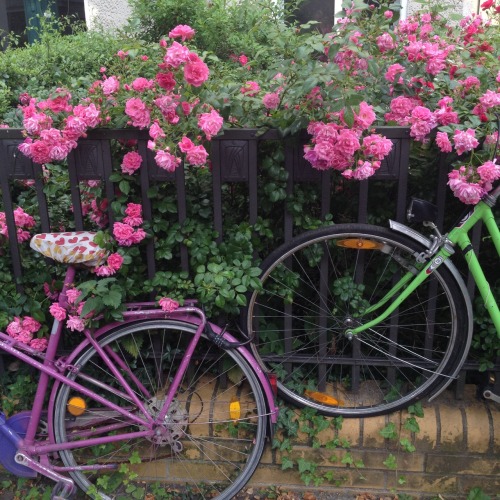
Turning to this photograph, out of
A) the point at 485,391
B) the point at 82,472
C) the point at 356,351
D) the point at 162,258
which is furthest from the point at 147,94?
the point at 485,391

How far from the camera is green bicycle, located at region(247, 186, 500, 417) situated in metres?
2.61

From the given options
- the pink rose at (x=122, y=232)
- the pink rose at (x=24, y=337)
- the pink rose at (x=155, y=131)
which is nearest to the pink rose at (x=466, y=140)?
the pink rose at (x=155, y=131)

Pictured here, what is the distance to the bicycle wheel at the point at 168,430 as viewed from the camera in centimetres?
279

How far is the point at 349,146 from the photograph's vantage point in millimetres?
2365

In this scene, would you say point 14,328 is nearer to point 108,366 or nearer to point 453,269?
point 108,366

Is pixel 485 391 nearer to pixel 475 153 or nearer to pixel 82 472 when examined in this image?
pixel 475 153

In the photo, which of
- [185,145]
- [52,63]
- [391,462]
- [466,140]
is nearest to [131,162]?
[185,145]

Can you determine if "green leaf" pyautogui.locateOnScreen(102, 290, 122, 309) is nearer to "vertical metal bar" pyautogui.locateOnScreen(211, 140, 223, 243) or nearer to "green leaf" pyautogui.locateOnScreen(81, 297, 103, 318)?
"green leaf" pyautogui.locateOnScreen(81, 297, 103, 318)

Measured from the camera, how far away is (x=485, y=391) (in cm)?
277

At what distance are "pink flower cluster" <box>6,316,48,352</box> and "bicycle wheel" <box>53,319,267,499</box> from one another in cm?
Answer: 23

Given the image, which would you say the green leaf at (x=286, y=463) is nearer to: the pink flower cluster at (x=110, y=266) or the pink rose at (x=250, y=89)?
the pink flower cluster at (x=110, y=266)

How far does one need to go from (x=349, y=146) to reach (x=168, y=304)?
101 centimetres

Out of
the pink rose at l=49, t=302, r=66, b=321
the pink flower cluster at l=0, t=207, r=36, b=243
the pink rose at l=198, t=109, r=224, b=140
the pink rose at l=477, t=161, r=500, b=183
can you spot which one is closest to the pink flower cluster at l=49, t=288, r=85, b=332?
the pink rose at l=49, t=302, r=66, b=321

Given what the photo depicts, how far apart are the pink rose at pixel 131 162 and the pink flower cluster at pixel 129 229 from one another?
15 centimetres
